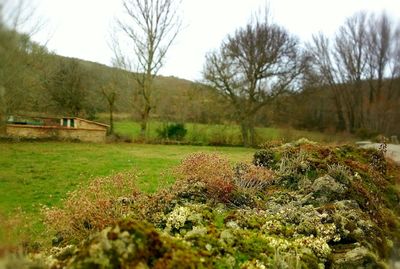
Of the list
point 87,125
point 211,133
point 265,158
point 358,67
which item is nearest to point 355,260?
point 265,158

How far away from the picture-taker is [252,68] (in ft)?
90.4

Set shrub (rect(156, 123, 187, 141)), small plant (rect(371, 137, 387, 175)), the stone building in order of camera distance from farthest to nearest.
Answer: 1. shrub (rect(156, 123, 187, 141))
2. the stone building
3. small plant (rect(371, 137, 387, 175))

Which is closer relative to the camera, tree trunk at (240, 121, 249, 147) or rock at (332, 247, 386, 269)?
rock at (332, 247, 386, 269)

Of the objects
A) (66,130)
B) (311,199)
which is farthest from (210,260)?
(66,130)

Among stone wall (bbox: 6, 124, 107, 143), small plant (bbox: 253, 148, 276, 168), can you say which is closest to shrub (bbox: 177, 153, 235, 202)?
small plant (bbox: 253, 148, 276, 168)

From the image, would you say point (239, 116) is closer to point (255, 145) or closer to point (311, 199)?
point (255, 145)

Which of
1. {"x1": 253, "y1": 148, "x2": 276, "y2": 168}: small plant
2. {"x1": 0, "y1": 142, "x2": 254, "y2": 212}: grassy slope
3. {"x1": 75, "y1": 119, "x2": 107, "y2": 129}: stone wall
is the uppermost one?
{"x1": 75, "y1": 119, "x2": 107, "y2": 129}: stone wall

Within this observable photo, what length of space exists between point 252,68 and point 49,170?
1872 centimetres

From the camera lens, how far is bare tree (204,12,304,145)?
2722 centimetres

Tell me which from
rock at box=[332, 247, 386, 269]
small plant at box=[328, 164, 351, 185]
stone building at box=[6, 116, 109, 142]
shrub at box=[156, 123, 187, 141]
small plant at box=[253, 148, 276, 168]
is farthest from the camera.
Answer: shrub at box=[156, 123, 187, 141]

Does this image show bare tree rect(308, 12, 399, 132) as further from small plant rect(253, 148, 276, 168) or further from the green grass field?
small plant rect(253, 148, 276, 168)

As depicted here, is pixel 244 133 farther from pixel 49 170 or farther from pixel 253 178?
pixel 253 178

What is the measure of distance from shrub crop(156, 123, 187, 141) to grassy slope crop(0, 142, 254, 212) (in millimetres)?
8521

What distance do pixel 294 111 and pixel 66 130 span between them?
1808 centimetres
